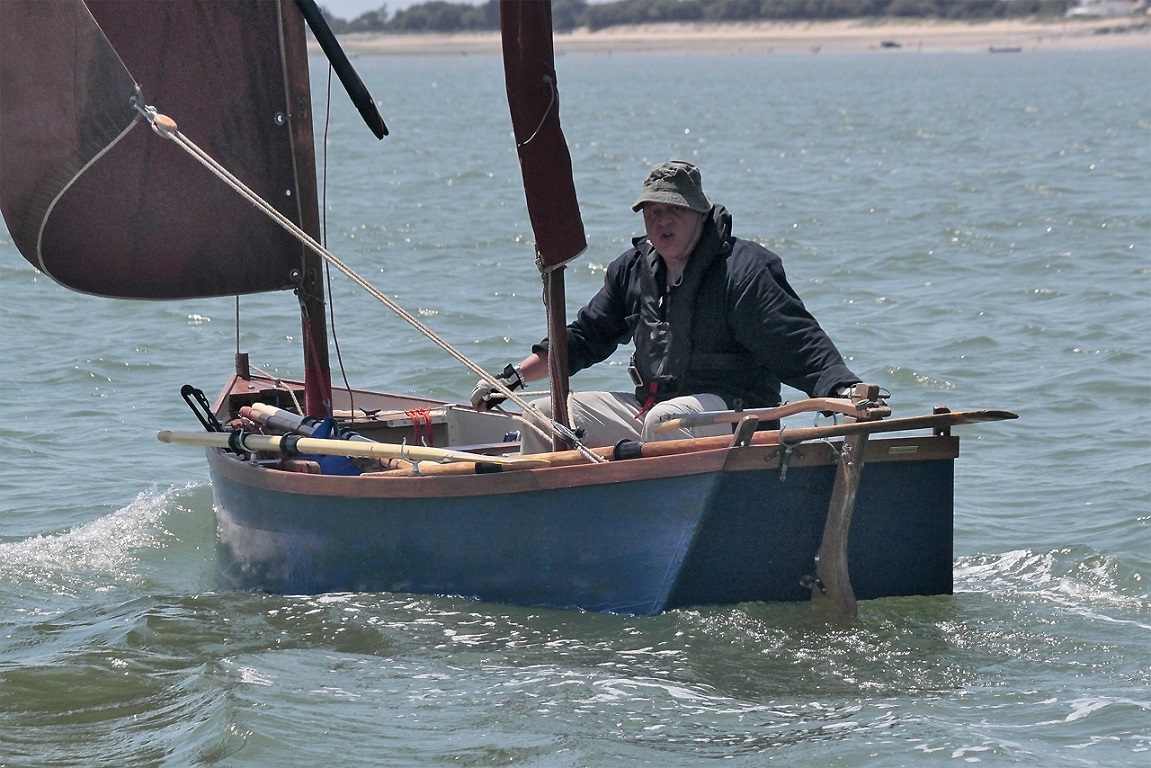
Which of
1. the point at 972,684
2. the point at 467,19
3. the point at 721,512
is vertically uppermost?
the point at 467,19

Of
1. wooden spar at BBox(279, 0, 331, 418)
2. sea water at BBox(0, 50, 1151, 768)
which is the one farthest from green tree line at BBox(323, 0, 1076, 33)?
wooden spar at BBox(279, 0, 331, 418)

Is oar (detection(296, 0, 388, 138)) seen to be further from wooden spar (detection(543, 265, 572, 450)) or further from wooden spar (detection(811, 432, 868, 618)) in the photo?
wooden spar (detection(811, 432, 868, 618))

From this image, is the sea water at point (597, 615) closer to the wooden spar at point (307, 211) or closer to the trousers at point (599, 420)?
the trousers at point (599, 420)

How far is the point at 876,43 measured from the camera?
114m

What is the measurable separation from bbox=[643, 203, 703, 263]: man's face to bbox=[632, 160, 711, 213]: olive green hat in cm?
4

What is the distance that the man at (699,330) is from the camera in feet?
19.3

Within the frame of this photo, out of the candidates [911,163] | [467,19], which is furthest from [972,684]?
[467,19]

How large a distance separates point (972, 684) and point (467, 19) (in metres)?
139

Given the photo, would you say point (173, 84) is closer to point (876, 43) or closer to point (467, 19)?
point (876, 43)

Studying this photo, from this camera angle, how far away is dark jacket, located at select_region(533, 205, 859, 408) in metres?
5.87

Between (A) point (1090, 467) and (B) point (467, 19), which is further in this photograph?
(B) point (467, 19)

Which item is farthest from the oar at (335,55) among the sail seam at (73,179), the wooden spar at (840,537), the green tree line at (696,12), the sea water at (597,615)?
the green tree line at (696,12)

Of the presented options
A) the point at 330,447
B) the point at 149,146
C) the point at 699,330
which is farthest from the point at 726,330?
the point at 149,146

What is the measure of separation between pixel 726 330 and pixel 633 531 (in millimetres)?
897
